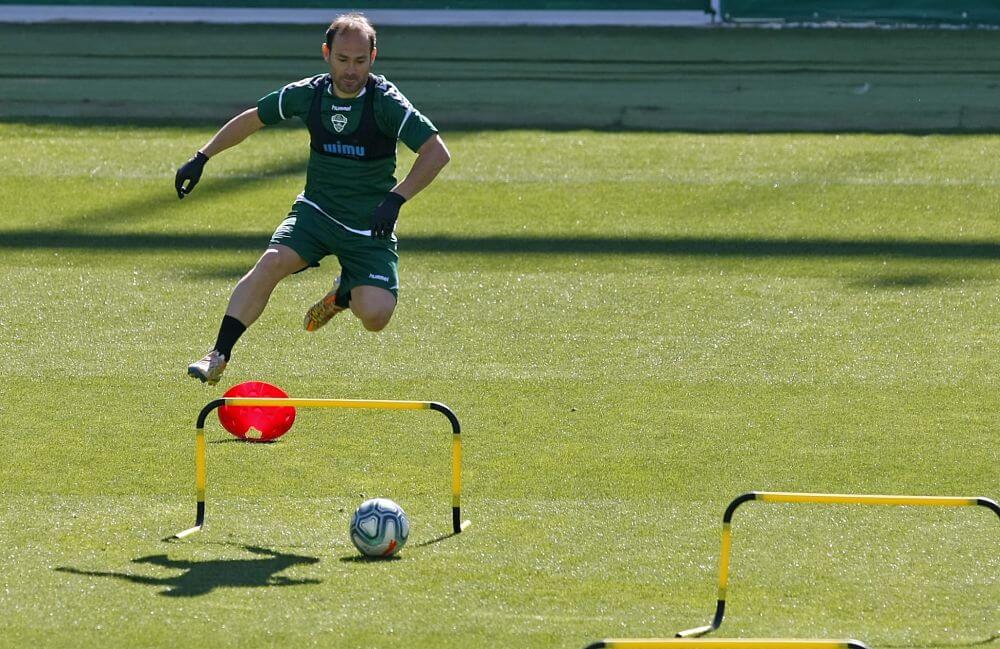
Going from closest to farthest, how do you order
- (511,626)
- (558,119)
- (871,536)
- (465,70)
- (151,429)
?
1. (511,626)
2. (871,536)
3. (151,429)
4. (558,119)
5. (465,70)

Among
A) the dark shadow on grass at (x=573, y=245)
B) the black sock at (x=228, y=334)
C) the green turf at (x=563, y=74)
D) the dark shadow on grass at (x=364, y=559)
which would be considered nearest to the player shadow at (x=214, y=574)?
the dark shadow on grass at (x=364, y=559)

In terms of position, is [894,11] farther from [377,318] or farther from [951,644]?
[951,644]

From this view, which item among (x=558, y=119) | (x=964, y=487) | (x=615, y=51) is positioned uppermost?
(x=615, y=51)

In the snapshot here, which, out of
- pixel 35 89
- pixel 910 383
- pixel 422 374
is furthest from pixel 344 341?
pixel 35 89

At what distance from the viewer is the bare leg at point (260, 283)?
7973 millimetres

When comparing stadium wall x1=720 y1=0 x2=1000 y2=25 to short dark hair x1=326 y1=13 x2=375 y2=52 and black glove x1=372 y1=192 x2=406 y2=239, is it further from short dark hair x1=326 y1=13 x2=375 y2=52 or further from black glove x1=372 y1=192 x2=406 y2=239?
black glove x1=372 y1=192 x2=406 y2=239

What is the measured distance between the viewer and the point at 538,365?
10164 millimetres

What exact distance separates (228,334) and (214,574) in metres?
1.71

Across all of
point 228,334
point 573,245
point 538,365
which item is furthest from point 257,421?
point 573,245

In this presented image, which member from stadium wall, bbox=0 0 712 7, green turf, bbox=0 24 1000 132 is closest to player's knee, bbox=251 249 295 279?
green turf, bbox=0 24 1000 132

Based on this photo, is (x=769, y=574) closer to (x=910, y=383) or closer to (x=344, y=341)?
(x=910, y=383)

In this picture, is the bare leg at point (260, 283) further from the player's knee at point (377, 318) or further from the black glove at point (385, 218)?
the black glove at point (385, 218)

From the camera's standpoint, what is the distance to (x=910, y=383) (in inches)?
386

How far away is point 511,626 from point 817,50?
16.5m
